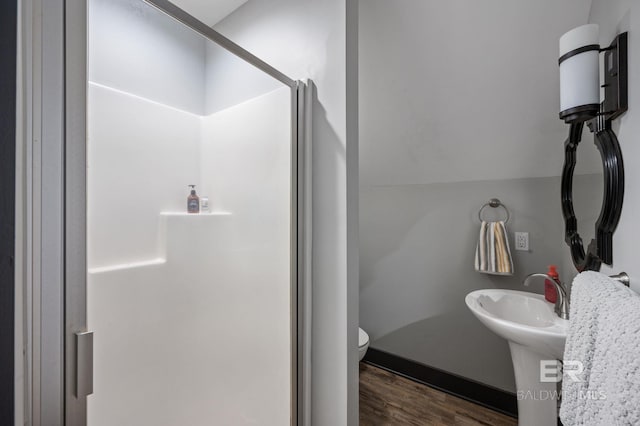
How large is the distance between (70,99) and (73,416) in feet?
2.27

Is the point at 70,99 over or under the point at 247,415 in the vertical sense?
over

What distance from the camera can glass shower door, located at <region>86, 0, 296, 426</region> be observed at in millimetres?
739

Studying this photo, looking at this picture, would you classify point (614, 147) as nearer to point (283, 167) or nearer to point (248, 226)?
point (283, 167)

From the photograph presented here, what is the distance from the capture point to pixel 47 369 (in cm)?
→ 59

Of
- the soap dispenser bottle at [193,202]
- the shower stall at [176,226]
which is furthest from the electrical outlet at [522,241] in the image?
the soap dispenser bottle at [193,202]

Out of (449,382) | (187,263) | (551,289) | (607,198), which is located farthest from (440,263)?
(187,263)

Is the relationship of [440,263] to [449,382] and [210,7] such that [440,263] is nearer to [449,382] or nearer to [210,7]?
[449,382]

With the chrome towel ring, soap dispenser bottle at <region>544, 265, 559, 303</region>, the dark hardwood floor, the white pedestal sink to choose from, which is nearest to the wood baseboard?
the dark hardwood floor

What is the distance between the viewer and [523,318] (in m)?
1.52

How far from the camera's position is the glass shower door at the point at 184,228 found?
0.74 m

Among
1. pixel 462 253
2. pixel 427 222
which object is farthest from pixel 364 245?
pixel 462 253

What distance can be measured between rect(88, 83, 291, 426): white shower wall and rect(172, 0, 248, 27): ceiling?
866mm

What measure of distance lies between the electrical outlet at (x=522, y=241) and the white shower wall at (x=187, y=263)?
1.42 meters

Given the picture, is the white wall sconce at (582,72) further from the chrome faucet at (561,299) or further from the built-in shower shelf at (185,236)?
the built-in shower shelf at (185,236)
